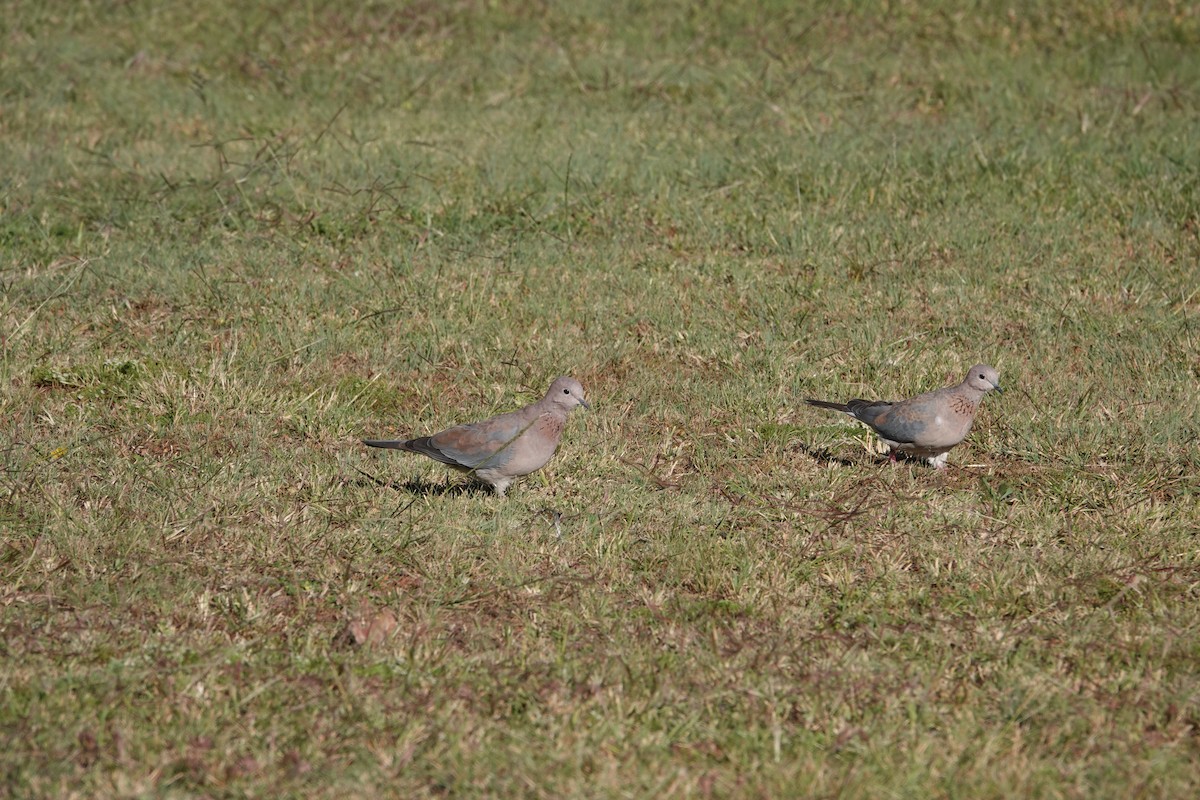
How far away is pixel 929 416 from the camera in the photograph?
6.19 metres

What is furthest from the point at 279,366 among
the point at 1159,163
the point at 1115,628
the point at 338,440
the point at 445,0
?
the point at 445,0

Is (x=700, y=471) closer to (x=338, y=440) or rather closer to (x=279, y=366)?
(x=338, y=440)

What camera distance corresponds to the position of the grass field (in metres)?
4.24

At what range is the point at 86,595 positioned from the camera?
193 inches

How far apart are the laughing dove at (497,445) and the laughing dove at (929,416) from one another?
4.52 ft

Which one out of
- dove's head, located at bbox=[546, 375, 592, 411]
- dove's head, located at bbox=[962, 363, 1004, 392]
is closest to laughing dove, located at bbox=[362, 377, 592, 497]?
dove's head, located at bbox=[546, 375, 592, 411]

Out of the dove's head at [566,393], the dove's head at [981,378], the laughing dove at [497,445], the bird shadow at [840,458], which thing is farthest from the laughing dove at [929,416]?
the laughing dove at [497,445]

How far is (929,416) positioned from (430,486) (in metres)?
2.21

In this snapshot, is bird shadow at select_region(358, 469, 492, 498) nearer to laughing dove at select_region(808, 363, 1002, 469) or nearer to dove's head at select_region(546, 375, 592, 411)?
dove's head at select_region(546, 375, 592, 411)

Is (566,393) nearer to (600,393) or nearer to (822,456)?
(600,393)

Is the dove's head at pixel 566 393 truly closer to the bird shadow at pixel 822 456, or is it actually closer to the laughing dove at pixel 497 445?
the laughing dove at pixel 497 445

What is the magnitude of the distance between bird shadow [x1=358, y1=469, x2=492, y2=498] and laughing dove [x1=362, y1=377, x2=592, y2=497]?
0.68 feet

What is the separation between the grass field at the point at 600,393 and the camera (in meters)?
4.24

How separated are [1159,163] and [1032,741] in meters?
6.97
